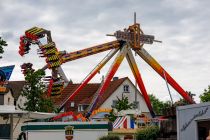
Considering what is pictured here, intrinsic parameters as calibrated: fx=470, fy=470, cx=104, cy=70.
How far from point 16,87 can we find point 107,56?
101 ft

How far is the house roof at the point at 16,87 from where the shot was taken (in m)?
82.3

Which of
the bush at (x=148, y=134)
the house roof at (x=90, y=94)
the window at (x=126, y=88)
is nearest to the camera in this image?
the bush at (x=148, y=134)

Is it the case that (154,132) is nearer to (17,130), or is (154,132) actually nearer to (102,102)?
(17,130)

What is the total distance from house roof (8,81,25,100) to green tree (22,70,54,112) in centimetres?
3143

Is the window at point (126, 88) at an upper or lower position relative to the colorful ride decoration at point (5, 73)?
upper

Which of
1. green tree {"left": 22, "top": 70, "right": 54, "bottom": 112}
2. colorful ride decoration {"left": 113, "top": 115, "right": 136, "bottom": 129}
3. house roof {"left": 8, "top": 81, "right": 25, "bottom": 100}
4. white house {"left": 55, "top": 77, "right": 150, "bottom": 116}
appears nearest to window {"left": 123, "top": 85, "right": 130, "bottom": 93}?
white house {"left": 55, "top": 77, "right": 150, "bottom": 116}

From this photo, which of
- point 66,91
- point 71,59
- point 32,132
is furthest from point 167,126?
point 66,91

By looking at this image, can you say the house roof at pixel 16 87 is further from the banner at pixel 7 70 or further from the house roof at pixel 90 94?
the banner at pixel 7 70

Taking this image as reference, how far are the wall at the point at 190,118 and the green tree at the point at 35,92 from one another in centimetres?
2872

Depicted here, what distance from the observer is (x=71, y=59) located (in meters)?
56.2

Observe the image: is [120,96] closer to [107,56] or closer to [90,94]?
[90,94]

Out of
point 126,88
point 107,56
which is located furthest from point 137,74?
point 126,88

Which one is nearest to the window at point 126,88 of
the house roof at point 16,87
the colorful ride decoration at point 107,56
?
the colorful ride decoration at point 107,56

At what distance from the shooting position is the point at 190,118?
71.1 feet
